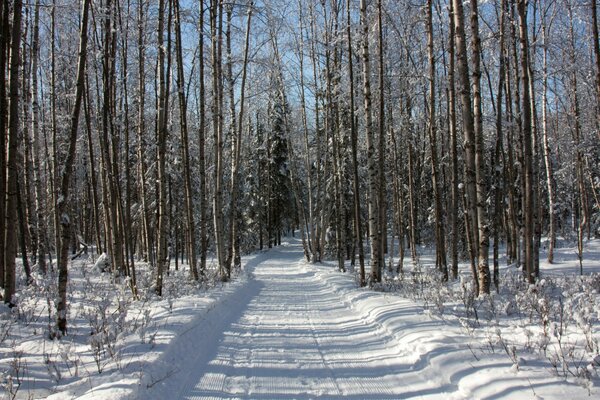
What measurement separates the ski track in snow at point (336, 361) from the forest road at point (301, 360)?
0.04 ft

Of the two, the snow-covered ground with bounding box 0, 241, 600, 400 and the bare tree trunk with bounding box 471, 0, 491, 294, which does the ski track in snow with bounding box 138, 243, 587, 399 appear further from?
the bare tree trunk with bounding box 471, 0, 491, 294

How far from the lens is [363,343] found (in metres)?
6.20

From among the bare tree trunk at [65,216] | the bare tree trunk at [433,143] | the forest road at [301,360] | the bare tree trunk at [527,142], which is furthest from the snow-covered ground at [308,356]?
the bare tree trunk at [433,143]

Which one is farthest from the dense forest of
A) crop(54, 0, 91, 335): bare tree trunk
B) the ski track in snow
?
the ski track in snow

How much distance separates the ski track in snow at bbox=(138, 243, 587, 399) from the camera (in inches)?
166

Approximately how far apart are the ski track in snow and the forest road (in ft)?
0.04

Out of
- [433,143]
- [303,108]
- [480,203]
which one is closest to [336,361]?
[480,203]

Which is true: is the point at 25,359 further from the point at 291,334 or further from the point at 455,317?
the point at 455,317

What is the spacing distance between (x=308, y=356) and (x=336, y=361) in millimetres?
424

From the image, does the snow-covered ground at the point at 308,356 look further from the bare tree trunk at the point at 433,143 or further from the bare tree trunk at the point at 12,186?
the bare tree trunk at the point at 433,143

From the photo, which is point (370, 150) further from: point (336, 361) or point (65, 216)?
point (65, 216)

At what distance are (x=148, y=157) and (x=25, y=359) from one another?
2458 cm

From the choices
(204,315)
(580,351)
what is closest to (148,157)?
(204,315)

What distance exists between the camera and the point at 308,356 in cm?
559
